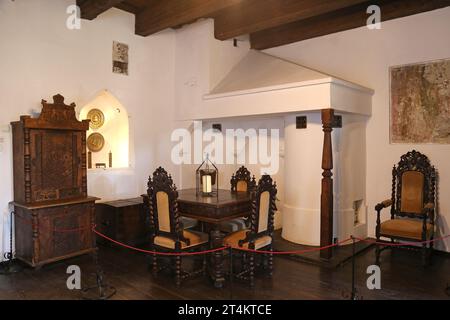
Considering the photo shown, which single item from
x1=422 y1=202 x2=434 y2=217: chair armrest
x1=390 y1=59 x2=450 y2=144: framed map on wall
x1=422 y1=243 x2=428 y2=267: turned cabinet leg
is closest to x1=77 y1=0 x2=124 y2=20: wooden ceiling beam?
x1=390 y1=59 x2=450 y2=144: framed map on wall

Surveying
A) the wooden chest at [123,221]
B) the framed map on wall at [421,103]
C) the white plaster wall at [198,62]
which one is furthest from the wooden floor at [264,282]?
the white plaster wall at [198,62]

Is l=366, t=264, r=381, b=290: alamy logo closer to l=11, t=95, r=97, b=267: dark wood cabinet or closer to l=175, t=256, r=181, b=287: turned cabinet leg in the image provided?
l=175, t=256, r=181, b=287: turned cabinet leg

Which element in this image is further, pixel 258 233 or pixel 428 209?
pixel 428 209

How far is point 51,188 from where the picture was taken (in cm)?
432

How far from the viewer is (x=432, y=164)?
4750mm

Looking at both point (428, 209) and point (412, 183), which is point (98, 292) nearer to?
point (428, 209)

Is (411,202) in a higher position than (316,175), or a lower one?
lower

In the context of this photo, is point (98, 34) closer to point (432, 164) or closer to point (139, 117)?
point (139, 117)

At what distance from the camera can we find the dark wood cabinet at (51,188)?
4.09 metres

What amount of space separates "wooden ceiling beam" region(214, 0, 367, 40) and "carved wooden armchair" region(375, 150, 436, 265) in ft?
7.44

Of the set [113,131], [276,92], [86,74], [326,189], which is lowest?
[326,189]

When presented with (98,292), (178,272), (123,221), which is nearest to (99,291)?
(98,292)

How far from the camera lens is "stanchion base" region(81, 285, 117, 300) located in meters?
3.36

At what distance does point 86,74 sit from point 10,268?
2733mm
